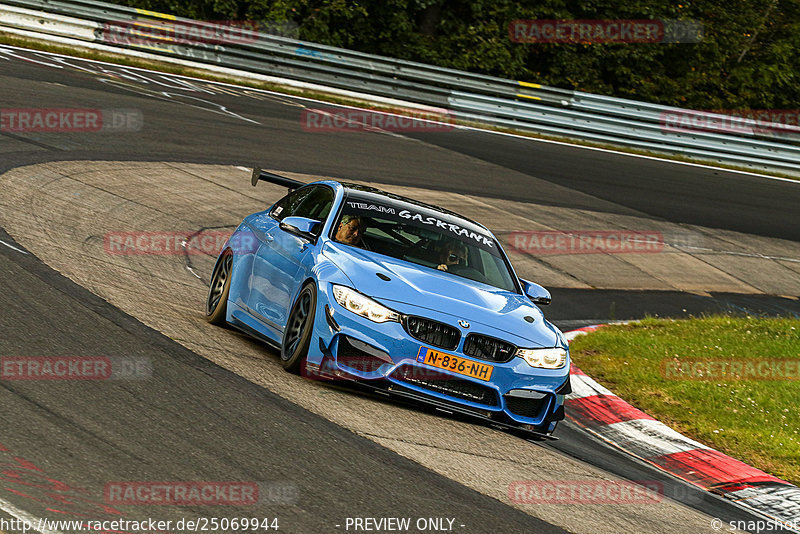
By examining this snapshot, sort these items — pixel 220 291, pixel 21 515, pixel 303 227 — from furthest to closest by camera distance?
1. pixel 220 291
2. pixel 303 227
3. pixel 21 515

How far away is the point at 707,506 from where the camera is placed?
7168 millimetres

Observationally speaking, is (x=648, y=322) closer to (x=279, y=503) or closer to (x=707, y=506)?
(x=707, y=506)

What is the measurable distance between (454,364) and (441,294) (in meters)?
0.59

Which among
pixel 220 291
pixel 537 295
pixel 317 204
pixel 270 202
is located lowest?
pixel 270 202

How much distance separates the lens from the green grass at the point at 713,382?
28.9 ft

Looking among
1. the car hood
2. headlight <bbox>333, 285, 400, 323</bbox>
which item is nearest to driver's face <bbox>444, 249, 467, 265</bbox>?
the car hood

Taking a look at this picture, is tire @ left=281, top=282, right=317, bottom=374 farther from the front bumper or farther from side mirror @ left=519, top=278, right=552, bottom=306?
side mirror @ left=519, top=278, right=552, bottom=306

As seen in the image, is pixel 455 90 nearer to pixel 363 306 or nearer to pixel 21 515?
pixel 363 306

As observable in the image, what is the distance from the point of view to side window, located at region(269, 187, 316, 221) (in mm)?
9367

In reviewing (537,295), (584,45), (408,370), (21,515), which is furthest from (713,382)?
(584,45)

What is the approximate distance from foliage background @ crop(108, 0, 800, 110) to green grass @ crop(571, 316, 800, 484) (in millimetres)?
20227

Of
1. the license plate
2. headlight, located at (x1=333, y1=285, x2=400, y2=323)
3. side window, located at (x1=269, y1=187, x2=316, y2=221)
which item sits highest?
A: side window, located at (x1=269, y1=187, x2=316, y2=221)

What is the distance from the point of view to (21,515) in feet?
14.8

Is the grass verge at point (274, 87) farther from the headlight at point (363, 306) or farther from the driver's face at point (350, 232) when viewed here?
the headlight at point (363, 306)
